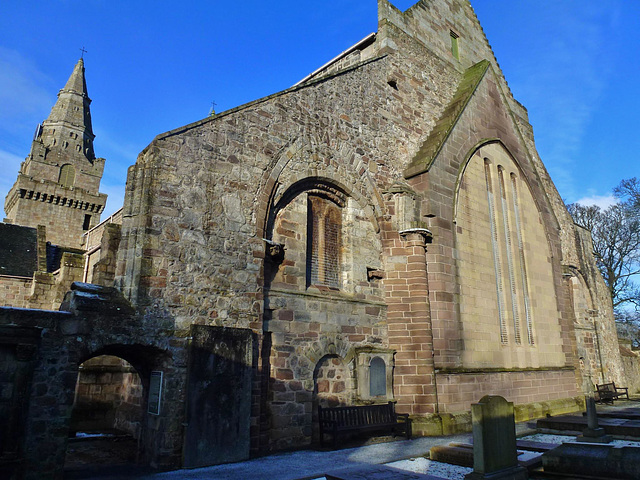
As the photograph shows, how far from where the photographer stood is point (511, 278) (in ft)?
45.3

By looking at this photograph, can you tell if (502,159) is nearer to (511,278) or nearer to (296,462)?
(511,278)

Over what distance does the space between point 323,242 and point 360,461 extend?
476 cm

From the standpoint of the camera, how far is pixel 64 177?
38.5 m

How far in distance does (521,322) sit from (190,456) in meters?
10.5

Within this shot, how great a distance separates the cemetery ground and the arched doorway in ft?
0.18

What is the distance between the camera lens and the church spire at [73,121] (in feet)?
130

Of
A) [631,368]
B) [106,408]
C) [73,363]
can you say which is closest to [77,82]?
[106,408]

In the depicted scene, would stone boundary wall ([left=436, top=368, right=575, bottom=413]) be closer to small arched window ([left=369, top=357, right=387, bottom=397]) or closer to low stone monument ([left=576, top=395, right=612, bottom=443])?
small arched window ([left=369, top=357, right=387, bottom=397])

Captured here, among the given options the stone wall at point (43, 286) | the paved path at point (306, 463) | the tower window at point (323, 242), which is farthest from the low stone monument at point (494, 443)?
the stone wall at point (43, 286)

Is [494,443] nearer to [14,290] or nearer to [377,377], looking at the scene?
[377,377]

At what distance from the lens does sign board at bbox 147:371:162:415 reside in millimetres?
7000

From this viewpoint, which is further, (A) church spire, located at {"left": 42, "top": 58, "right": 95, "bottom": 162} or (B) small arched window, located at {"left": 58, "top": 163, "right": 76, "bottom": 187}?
(A) church spire, located at {"left": 42, "top": 58, "right": 95, "bottom": 162}

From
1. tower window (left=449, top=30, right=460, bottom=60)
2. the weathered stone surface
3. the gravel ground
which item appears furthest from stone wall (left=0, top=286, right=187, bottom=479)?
tower window (left=449, top=30, right=460, bottom=60)

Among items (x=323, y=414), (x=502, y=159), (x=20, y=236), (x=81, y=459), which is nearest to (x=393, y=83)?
(x=502, y=159)
